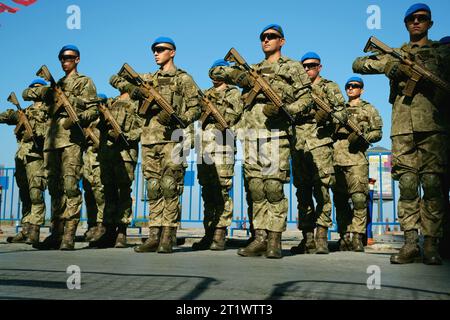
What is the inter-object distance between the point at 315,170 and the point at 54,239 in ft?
11.5

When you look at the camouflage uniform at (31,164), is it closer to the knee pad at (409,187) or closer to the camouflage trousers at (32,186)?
the camouflage trousers at (32,186)

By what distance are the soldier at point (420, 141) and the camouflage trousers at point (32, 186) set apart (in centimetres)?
502

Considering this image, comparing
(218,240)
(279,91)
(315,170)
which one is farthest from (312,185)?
(279,91)

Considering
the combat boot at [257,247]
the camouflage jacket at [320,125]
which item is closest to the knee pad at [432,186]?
the combat boot at [257,247]

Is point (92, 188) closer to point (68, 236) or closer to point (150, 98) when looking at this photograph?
point (68, 236)

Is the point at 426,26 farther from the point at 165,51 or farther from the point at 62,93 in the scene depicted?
the point at 62,93

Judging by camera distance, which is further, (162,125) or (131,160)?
(131,160)

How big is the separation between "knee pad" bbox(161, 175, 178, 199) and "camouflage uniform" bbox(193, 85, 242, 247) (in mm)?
1308

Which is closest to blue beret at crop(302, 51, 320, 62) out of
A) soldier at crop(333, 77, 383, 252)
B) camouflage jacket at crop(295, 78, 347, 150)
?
camouflage jacket at crop(295, 78, 347, 150)

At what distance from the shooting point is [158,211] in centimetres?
579

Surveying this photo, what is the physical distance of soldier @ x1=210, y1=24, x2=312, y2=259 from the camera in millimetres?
5020

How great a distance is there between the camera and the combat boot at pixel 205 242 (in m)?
6.69
